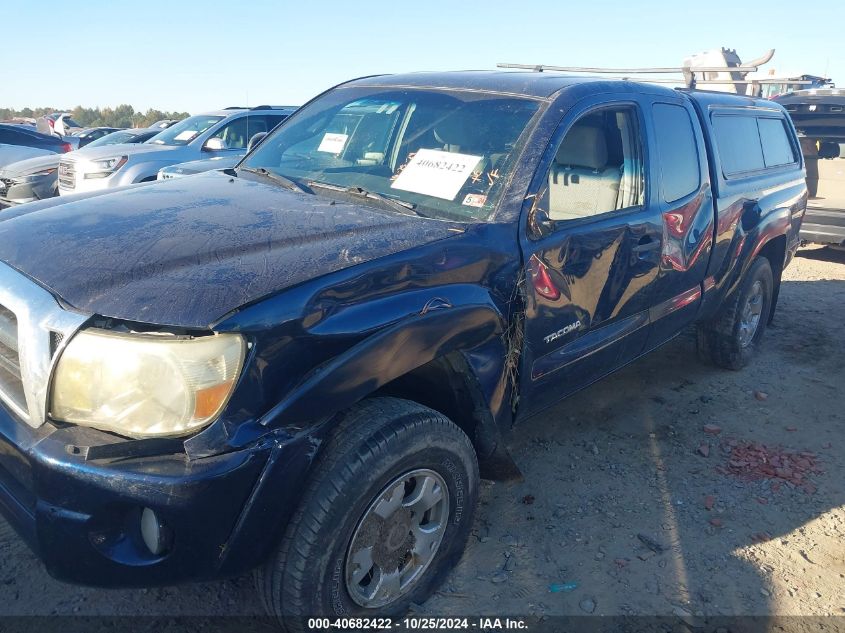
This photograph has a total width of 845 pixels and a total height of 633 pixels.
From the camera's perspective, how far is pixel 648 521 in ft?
9.91

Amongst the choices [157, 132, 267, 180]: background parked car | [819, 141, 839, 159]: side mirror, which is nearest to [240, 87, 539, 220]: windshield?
[157, 132, 267, 180]: background parked car

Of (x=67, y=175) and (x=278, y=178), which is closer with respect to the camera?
(x=278, y=178)

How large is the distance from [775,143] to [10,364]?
5.04 metres

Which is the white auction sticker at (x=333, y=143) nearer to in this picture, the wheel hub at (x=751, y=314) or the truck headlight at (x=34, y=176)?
the wheel hub at (x=751, y=314)

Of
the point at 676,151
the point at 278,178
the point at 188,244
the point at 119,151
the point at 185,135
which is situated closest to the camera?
the point at 188,244

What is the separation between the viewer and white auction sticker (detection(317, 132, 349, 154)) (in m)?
3.30

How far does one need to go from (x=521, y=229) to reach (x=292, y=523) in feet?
4.44

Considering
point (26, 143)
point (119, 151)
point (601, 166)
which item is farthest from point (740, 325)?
point (26, 143)

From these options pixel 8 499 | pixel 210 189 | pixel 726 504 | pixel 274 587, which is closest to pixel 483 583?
pixel 274 587

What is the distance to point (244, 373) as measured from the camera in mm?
1776

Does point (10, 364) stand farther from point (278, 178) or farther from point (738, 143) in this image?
point (738, 143)

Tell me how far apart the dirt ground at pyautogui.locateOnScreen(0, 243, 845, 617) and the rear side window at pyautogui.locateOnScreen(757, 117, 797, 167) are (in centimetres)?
158

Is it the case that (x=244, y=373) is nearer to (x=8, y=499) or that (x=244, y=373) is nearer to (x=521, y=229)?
(x=8, y=499)

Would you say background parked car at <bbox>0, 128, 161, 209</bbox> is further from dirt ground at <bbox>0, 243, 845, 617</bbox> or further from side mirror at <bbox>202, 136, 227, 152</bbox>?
dirt ground at <bbox>0, 243, 845, 617</bbox>
